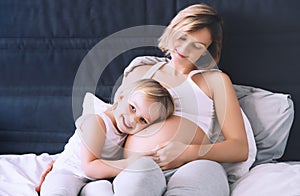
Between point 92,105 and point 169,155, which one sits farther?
point 92,105

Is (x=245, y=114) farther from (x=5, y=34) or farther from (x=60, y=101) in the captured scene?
(x=5, y=34)

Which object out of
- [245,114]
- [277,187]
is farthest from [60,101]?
[277,187]

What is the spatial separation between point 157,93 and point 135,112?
0.08m

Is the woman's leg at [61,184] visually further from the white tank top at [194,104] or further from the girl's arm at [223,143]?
the white tank top at [194,104]

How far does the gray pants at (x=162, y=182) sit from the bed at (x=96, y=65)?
278mm

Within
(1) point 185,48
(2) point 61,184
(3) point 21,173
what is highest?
(1) point 185,48

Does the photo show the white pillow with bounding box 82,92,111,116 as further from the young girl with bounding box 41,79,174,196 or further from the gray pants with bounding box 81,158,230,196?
the gray pants with bounding box 81,158,230,196

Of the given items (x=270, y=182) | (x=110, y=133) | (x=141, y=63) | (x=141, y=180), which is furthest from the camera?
(x=141, y=63)

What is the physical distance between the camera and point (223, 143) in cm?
147

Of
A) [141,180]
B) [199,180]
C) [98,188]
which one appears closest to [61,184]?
[98,188]

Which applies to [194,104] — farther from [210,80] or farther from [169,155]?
[169,155]

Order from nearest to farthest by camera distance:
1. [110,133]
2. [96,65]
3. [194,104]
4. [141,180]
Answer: [141,180], [110,133], [194,104], [96,65]

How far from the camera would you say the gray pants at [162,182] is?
121 cm

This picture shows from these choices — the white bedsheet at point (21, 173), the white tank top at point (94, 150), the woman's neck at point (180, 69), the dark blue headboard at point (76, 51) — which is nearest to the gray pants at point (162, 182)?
the white tank top at point (94, 150)
